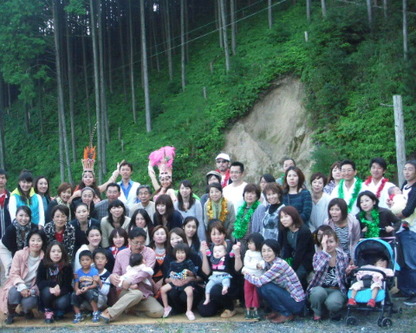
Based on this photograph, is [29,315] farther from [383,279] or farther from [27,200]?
[383,279]

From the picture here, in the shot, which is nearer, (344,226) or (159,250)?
(344,226)

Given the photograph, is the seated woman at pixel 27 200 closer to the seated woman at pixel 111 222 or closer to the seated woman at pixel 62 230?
the seated woman at pixel 62 230

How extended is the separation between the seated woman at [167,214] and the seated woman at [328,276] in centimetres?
200

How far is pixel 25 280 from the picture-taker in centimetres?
632

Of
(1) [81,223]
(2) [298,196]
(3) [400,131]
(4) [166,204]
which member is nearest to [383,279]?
(2) [298,196]

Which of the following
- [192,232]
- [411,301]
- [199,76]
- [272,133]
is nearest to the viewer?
[411,301]

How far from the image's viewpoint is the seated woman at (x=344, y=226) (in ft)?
20.0

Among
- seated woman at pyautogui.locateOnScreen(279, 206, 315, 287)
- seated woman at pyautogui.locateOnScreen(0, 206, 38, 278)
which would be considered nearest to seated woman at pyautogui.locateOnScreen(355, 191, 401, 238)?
seated woman at pyautogui.locateOnScreen(279, 206, 315, 287)

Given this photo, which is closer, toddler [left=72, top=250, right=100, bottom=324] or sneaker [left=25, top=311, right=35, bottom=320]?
toddler [left=72, top=250, right=100, bottom=324]

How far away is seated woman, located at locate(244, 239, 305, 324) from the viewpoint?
582cm

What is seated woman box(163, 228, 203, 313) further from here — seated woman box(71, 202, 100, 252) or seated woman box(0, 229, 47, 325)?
seated woman box(0, 229, 47, 325)

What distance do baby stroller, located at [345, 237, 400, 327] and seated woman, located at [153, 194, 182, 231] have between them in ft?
7.88

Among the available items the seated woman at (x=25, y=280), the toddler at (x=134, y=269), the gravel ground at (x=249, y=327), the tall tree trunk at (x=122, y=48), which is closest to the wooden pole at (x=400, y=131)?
the gravel ground at (x=249, y=327)

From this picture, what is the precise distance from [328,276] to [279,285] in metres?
0.59
